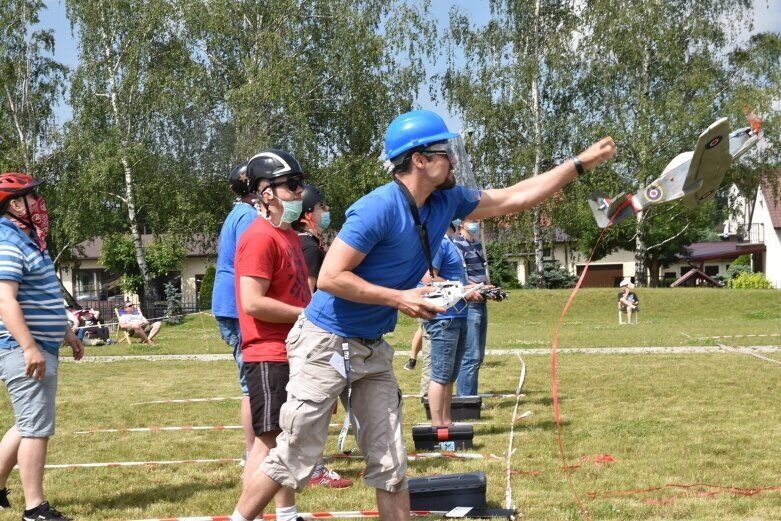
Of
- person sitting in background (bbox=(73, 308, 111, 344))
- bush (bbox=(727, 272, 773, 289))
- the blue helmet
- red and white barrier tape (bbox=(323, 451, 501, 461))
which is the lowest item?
red and white barrier tape (bbox=(323, 451, 501, 461))

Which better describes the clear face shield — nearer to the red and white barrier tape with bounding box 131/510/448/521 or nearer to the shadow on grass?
the red and white barrier tape with bounding box 131/510/448/521

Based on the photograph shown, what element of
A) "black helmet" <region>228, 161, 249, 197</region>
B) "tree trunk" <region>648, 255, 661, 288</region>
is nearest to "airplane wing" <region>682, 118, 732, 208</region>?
"black helmet" <region>228, 161, 249, 197</region>

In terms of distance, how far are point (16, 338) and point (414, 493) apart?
227 centimetres

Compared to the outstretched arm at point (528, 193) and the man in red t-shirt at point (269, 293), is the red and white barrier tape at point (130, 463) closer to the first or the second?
the man in red t-shirt at point (269, 293)

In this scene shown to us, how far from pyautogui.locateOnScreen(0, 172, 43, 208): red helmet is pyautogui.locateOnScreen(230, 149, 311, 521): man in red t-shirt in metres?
1.38

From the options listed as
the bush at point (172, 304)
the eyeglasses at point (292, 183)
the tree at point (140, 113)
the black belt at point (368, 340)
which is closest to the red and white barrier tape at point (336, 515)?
the black belt at point (368, 340)

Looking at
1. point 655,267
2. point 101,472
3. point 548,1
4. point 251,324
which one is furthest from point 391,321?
point 655,267

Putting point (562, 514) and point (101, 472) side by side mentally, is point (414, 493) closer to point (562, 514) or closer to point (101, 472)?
point (562, 514)

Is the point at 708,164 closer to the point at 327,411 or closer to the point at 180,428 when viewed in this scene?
the point at 327,411

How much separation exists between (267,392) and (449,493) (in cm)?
125

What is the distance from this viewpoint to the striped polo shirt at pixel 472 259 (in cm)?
859

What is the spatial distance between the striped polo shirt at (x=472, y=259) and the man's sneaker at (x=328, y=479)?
2999 millimetres

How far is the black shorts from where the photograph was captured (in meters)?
4.47

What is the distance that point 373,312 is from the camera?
3957 millimetres
